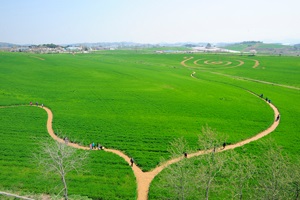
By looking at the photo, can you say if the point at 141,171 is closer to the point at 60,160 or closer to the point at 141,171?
the point at 141,171

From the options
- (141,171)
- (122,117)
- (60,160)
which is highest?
(60,160)

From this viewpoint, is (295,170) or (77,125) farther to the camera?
Answer: (77,125)

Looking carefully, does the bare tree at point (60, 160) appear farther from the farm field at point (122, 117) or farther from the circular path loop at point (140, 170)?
the circular path loop at point (140, 170)

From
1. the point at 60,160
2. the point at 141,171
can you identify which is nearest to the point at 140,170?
the point at 141,171

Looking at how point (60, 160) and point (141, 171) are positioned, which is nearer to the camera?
point (60, 160)

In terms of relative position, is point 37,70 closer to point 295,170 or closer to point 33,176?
point 33,176

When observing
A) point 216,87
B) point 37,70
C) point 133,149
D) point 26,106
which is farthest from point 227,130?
point 37,70

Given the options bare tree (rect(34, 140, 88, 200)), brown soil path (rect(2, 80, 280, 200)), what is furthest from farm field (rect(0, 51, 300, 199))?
bare tree (rect(34, 140, 88, 200))

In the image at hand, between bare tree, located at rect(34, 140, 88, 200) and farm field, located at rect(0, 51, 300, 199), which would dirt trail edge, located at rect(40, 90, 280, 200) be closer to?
farm field, located at rect(0, 51, 300, 199)
